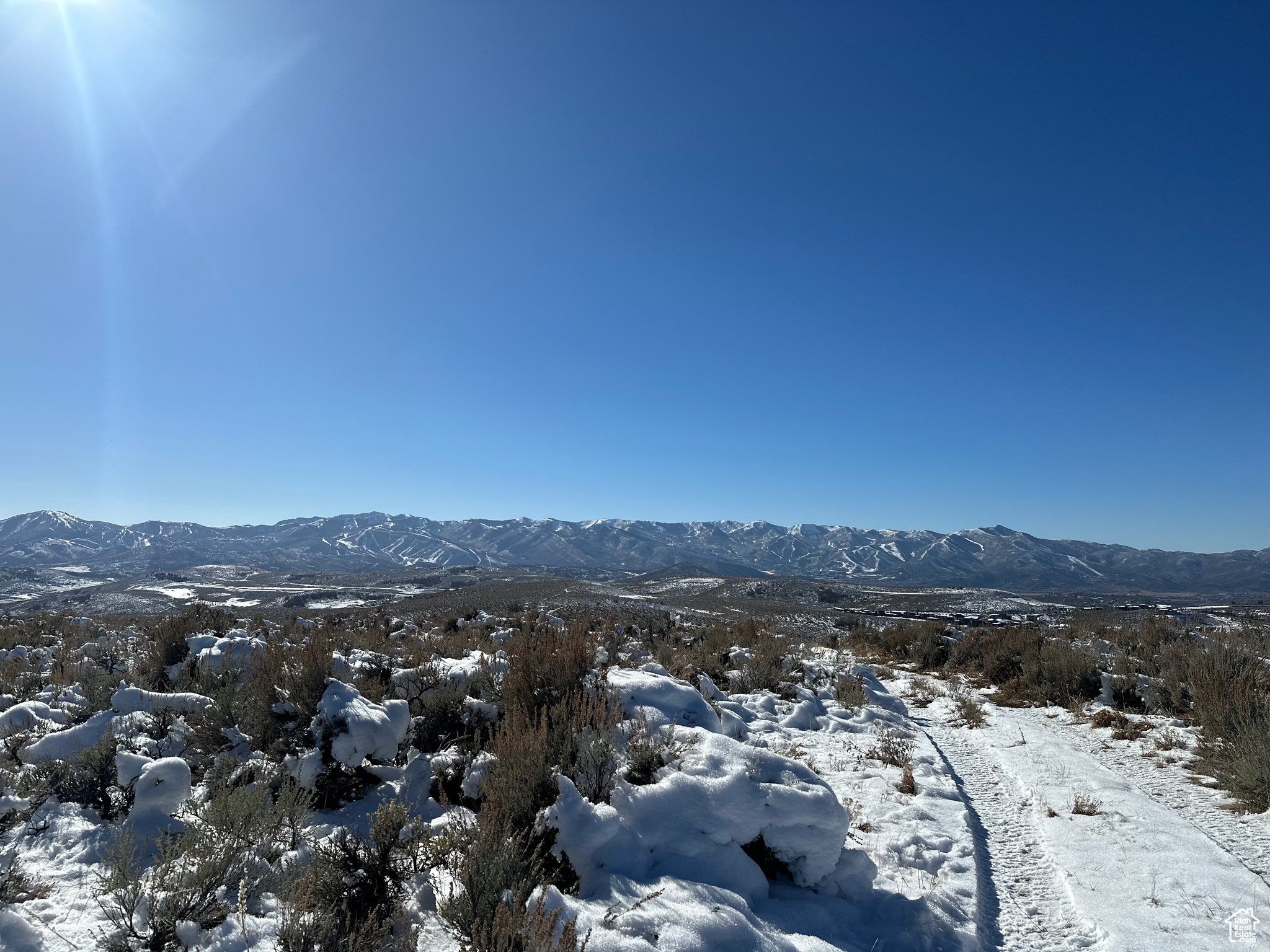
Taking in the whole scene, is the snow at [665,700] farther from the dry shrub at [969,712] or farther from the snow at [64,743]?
the dry shrub at [969,712]

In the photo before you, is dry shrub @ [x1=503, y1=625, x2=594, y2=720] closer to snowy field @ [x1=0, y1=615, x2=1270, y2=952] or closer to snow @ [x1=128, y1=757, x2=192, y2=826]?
snowy field @ [x1=0, y1=615, x2=1270, y2=952]

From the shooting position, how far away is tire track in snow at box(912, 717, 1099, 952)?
3752 mm

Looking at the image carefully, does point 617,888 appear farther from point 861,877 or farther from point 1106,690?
point 1106,690

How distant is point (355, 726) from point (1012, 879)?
18.8 ft

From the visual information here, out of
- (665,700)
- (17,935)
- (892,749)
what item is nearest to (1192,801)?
(892,749)

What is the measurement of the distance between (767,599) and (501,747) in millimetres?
42662

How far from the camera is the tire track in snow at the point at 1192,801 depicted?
4.64 meters

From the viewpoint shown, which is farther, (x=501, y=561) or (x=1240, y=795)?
(x=501, y=561)

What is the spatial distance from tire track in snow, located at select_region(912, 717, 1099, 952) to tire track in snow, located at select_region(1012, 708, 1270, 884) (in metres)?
1.31

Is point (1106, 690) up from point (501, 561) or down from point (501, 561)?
up

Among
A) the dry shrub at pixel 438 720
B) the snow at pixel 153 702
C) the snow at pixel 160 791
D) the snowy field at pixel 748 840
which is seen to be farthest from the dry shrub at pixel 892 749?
the snow at pixel 153 702

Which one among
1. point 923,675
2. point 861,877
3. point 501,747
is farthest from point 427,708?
point 923,675

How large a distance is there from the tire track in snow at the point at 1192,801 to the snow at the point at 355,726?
7.17 m

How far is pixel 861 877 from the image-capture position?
421 cm
